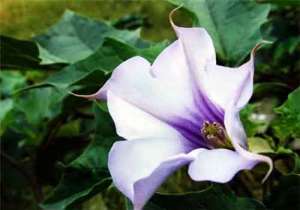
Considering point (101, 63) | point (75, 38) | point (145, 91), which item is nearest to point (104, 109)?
point (101, 63)

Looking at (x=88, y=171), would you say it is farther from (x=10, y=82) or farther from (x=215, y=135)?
(x=10, y=82)

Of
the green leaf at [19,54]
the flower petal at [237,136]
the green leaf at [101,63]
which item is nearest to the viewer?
the flower petal at [237,136]

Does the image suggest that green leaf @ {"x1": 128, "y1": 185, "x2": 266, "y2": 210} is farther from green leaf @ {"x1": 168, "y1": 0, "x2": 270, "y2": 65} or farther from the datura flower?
green leaf @ {"x1": 168, "y1": 0, "x2": 270, "y2": 65}

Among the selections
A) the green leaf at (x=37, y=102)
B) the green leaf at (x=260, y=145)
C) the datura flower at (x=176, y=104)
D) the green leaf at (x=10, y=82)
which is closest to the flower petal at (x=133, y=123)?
the datura flower at (x=176, y=104)

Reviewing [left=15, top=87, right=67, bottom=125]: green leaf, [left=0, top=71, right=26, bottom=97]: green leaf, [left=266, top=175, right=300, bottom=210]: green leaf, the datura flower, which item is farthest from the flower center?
[left=0, top=71, right=26, bottom=97]: green leaf

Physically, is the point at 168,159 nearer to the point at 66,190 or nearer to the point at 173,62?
the point at 173,62

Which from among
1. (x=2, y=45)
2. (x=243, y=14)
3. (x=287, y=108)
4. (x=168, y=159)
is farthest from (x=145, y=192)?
(x=2, y=45)

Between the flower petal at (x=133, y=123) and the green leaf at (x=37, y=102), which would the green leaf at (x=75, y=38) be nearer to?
the green leaf at (x=37, y=102)
